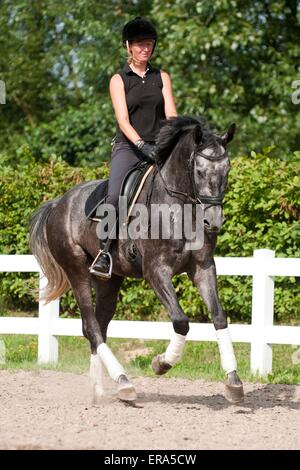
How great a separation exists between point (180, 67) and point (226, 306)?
7094 mm

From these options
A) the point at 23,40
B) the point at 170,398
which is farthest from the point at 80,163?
the point at 170,398

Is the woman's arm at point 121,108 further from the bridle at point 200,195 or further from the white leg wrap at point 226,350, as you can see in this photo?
the white leg wrap at point 226,350

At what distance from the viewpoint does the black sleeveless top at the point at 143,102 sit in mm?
8094

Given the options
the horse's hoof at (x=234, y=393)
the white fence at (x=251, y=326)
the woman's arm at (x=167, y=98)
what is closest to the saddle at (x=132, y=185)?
the woman's arm at (x=167, y=98)

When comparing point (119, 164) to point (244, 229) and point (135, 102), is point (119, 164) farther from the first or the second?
point (244, 229)

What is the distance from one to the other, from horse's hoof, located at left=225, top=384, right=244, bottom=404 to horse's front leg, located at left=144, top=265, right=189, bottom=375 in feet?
1.59

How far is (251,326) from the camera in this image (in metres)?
9.94

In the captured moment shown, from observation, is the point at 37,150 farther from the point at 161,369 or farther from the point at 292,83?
the point at 161,369

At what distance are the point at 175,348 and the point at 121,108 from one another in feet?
6.68

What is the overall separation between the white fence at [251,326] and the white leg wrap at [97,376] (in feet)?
6.13

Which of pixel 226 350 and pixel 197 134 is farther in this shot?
pixel 226 350

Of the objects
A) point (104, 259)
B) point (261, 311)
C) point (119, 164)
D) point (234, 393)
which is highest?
point (119, 164)

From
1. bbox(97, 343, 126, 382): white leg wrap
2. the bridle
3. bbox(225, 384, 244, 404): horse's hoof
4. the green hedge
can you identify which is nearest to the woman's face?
the bridle

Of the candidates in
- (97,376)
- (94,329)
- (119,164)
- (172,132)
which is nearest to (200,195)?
(172,132)
